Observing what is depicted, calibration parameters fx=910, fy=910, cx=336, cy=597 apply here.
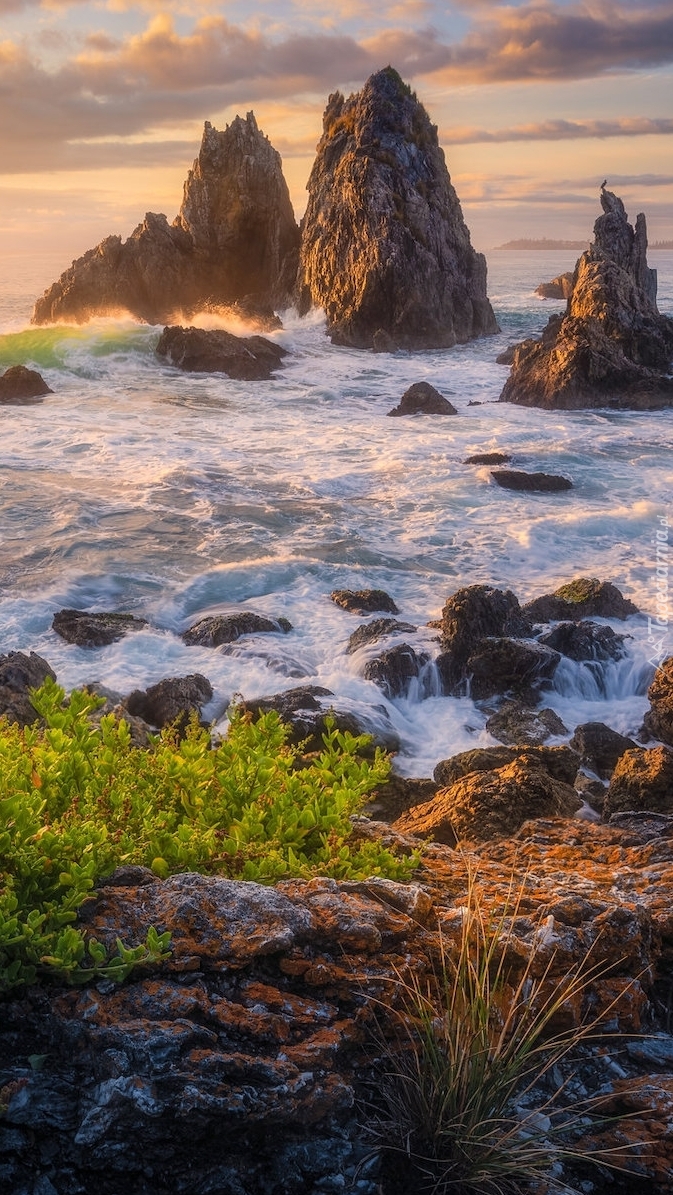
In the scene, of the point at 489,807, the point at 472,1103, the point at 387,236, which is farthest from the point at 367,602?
the point at 387,236

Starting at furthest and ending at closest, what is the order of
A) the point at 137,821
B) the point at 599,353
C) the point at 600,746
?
the point at 599,353
the point at 600,746
the point at 137,821

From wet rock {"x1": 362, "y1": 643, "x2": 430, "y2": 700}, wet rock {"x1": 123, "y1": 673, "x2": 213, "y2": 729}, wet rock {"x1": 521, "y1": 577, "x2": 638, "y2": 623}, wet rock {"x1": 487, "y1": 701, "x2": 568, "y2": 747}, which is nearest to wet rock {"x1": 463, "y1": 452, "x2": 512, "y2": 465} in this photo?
wet rock {"x1": 521, "y1": 577, "x2": 638, "y2": 623}

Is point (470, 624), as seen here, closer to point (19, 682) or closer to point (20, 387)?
point (19, 682)

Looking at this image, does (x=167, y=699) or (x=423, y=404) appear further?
(x=423, y=404)

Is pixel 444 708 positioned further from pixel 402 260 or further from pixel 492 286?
pixel 492 286

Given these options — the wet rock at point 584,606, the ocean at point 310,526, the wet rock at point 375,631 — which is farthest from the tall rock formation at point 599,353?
the wet rock at point 375,631

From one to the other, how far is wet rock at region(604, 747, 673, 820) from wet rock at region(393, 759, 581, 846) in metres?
Answer: 1.16

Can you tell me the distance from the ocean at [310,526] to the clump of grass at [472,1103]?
800 centimetres

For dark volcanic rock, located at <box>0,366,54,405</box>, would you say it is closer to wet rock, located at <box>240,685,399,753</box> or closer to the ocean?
the ocean

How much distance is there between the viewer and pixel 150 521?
1989 centimetres

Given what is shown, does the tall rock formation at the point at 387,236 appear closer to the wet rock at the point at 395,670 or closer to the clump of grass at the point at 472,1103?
the wet rock at the point at 395,670

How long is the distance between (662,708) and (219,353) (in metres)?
33.4

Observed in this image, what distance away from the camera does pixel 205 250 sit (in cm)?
5553

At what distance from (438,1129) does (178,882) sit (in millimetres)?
1210
